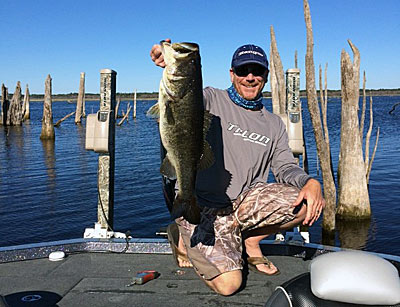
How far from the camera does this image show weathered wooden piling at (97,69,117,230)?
607 cm

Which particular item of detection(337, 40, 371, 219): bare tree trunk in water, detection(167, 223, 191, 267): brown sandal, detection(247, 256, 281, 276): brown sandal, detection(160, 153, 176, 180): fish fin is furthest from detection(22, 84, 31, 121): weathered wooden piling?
detection(160, 153, 176, 180): fish fin

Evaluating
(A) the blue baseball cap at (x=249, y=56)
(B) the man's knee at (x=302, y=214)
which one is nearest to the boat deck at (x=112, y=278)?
(B) the man's knee at (x=302, y=214)

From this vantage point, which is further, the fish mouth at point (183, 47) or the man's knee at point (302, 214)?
the man's knee at point (302, 214)

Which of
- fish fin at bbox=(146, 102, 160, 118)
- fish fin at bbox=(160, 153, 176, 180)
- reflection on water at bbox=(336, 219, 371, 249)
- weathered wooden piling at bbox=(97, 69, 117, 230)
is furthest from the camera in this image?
reflection on water at bbox=(336, 219, 371, 249)

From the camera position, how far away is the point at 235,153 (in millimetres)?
4621

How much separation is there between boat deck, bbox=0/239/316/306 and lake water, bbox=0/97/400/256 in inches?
287

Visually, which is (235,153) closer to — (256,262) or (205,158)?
(205,158)

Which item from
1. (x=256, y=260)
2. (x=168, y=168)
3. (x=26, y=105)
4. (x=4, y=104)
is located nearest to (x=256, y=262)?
(x=256, y=260)

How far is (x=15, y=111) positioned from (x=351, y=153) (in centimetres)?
3997

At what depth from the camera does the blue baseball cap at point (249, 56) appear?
4453 millimetres

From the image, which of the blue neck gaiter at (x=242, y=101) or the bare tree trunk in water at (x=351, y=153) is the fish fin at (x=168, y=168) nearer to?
the blue neck gaiter at (x=242, y=101)

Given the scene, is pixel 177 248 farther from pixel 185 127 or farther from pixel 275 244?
pixel 185 127

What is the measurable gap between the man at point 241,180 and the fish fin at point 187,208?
0.70 metres

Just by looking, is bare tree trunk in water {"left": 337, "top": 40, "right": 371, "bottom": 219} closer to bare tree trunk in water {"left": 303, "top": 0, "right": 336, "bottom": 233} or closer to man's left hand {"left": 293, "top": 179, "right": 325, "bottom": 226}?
bare tree trunk in water {"left": 303, "top": 0, "right": 336, "bottom": 233}
